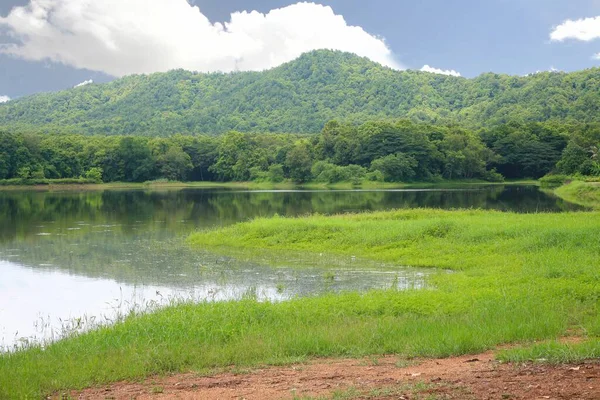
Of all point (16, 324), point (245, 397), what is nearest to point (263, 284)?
point (16, 324)

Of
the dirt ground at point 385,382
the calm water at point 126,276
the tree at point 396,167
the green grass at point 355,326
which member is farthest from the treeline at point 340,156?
the dirt ground at point 385,382

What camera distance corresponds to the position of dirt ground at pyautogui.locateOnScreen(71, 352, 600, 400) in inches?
286

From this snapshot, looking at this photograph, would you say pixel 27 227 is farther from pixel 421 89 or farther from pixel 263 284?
pixel 421 89

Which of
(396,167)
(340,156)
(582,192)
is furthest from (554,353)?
(340,156)

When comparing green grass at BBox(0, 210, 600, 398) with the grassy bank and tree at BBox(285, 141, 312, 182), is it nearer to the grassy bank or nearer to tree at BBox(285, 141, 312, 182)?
the grassy bank

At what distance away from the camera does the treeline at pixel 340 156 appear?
109 m

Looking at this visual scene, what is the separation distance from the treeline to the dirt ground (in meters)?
96.8

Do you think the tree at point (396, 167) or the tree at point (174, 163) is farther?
the tree at point (174, 163)

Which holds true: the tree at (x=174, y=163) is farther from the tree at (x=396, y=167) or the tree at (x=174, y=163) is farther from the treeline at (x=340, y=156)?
the tree at (x=396, y=167)

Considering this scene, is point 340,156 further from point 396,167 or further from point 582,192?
point 582,192

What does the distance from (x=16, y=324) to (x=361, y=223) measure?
19.6 m

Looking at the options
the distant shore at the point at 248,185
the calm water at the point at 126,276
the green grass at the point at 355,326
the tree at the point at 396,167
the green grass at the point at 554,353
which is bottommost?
the calm water at the point at 126,276

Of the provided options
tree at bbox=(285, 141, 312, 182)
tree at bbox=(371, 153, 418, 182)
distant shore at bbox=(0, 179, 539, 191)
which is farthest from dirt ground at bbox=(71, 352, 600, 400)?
tree at bbox=(285, 141, 312, 182)

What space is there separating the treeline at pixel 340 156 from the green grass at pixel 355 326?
87.7 m
